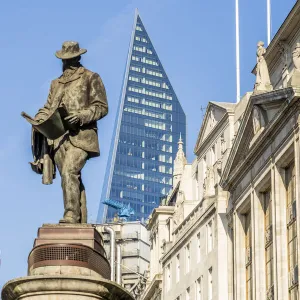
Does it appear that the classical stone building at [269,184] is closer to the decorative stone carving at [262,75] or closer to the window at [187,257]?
the decorative stone carving at [262,75]

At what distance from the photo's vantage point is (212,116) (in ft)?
306

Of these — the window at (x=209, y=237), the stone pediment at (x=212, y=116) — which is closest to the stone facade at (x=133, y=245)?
the stone pediment at (x=212, y=116)

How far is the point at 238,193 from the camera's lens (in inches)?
3059

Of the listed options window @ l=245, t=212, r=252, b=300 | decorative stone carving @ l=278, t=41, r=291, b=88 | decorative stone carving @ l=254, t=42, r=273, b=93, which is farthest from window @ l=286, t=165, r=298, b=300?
decorative stone carving @ l=278, t=41, r=291, b=88

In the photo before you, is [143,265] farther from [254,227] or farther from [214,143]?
[254,227]

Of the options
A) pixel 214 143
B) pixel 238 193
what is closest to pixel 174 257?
pixel 214 143

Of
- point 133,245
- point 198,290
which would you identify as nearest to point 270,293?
point 198,290

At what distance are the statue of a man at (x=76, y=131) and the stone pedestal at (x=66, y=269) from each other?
0.72m

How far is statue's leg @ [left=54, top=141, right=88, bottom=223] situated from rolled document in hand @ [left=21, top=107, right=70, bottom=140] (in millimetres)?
346

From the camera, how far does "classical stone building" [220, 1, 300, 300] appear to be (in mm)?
65438

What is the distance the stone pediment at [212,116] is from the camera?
8981cm

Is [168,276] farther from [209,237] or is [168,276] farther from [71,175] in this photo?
[71,175]

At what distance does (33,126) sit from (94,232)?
2.17 m

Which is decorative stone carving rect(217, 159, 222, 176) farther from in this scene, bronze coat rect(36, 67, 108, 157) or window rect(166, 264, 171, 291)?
A: bronze coat rect(36, 67, 108, 157)
